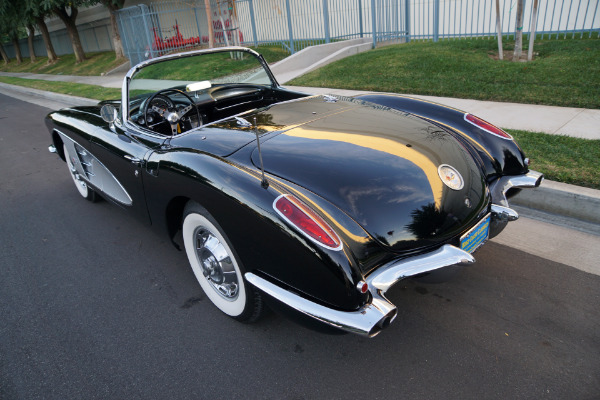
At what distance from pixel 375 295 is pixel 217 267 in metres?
1.09

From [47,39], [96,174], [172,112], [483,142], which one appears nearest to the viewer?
[483,142]

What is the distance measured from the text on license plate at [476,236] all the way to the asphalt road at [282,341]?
0.45m

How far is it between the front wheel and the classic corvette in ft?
0.03

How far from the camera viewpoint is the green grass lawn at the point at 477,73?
21.7 feet

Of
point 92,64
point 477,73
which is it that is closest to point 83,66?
point 92,64

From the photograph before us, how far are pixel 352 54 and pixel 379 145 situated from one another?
1029cm

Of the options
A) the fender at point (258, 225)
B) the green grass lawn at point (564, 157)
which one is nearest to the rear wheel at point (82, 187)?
the fender at point (258, 225)

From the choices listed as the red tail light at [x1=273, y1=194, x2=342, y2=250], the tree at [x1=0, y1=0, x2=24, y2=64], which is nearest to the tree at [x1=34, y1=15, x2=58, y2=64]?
the tree at [x1=0, y1=0, x2=24, y2=64]

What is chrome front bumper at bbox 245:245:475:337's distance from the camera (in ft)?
6.14

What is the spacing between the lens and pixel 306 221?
201 cm

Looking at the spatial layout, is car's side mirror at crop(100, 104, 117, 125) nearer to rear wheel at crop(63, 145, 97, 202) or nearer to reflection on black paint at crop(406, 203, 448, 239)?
rear wheel at crop(63, 145, 97, 202)

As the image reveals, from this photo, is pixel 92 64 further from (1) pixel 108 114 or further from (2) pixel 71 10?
(1) pixel 108 114

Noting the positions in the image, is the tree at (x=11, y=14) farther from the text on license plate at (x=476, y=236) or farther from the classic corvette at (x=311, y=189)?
the text on license plate at (x=476, y=236)

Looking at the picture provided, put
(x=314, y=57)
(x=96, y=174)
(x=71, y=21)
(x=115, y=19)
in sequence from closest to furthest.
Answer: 1. (x=96, y=174)
2. (x=314, y=57)
3. (x=115, y=19)
4. (x=71, y=21)
